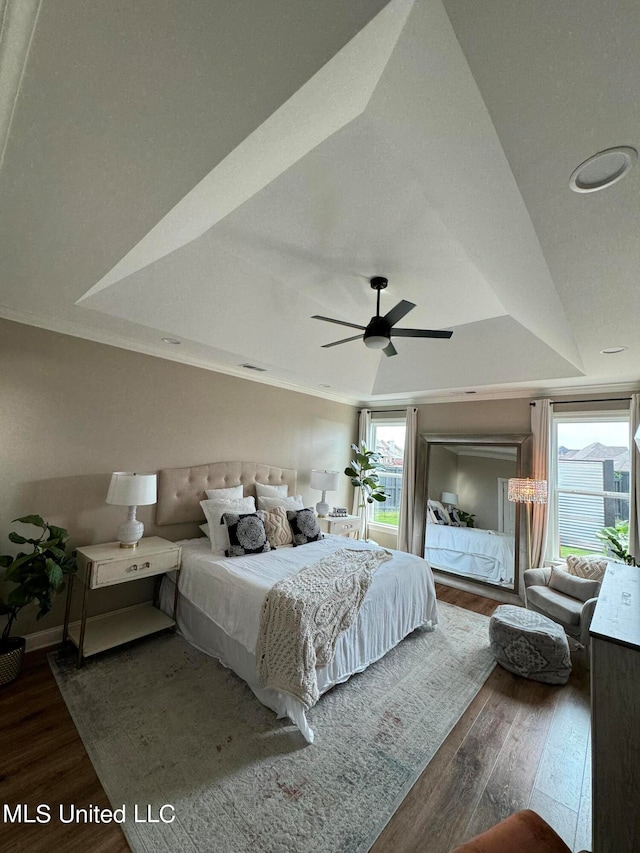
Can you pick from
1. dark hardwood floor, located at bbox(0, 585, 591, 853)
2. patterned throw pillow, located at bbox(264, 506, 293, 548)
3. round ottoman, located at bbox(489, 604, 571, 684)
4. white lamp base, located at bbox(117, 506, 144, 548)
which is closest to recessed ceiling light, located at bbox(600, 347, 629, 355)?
round ottoman, located at bbox(489, 604, 571, 684)

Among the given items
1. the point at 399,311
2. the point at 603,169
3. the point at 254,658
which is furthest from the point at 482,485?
the point at 603,169

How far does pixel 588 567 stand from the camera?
10.8 ft

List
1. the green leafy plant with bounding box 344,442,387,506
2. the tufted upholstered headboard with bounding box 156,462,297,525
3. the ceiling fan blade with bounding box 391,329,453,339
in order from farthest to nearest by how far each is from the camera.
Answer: the green leafy plant with bounding box 344,442,387,506
the tufted upholstered headboard with bounding box 156,462,297,525
the ceiling fan blade with bounding box 391,329,453,339

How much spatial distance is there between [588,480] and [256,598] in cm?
386

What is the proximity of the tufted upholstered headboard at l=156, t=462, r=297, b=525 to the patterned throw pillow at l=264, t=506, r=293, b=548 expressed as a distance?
695mm

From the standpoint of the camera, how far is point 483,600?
4.13 meters

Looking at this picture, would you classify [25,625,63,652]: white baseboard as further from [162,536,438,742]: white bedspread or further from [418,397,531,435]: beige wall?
[418,397,531,435]: beige wall

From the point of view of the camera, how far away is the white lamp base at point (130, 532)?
2791mm

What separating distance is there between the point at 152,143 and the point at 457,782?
123 inches

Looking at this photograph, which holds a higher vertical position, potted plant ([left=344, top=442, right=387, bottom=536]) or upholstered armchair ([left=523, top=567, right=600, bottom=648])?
potted plant ([left=344, top=442, right=387, bottom=536])

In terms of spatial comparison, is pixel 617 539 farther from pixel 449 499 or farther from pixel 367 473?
pixel 367 473

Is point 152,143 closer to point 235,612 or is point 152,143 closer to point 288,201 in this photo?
point 288,201

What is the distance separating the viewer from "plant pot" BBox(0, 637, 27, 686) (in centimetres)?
223

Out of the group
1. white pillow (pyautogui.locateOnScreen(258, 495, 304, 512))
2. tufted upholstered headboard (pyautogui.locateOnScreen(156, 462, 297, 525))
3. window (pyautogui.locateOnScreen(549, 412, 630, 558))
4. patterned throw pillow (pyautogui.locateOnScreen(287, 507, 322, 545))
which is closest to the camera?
tufted upholstered headboard (pyautogui.locateOnScreen(156, 462, 297, 525))
